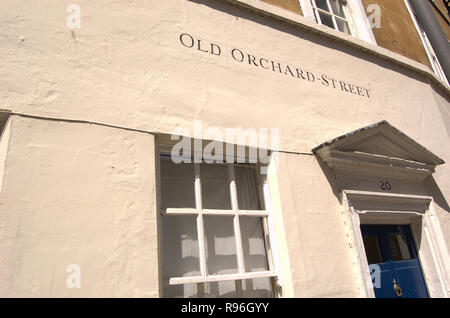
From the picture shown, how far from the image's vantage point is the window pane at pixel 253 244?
288cm

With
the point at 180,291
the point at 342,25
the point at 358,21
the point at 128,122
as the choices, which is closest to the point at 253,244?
the point at 180,291

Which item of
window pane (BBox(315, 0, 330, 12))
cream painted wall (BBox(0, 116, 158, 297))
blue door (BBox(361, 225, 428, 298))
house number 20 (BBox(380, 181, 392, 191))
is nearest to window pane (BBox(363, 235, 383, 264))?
blue door (BBox(361, 225, 428, 298))

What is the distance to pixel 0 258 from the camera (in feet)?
6.19

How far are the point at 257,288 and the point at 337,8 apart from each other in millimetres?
4733

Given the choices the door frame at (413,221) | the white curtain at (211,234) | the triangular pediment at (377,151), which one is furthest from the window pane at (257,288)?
the triangular pediment at (377,151)

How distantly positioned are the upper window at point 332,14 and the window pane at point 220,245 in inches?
137

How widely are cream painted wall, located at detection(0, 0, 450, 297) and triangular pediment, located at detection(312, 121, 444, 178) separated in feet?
0.74

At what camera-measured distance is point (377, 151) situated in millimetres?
3910

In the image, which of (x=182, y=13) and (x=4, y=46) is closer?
(x=4, y=46)

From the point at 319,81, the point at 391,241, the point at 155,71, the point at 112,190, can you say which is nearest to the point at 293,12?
the point at 319,81

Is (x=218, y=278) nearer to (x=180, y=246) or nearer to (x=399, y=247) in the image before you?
(x=180, y=246)

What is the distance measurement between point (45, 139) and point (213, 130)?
1.32 m

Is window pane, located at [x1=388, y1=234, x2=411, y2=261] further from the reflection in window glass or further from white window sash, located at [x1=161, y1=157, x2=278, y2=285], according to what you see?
the reflection in window glass

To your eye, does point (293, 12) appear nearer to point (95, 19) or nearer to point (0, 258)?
point (95, 19)
